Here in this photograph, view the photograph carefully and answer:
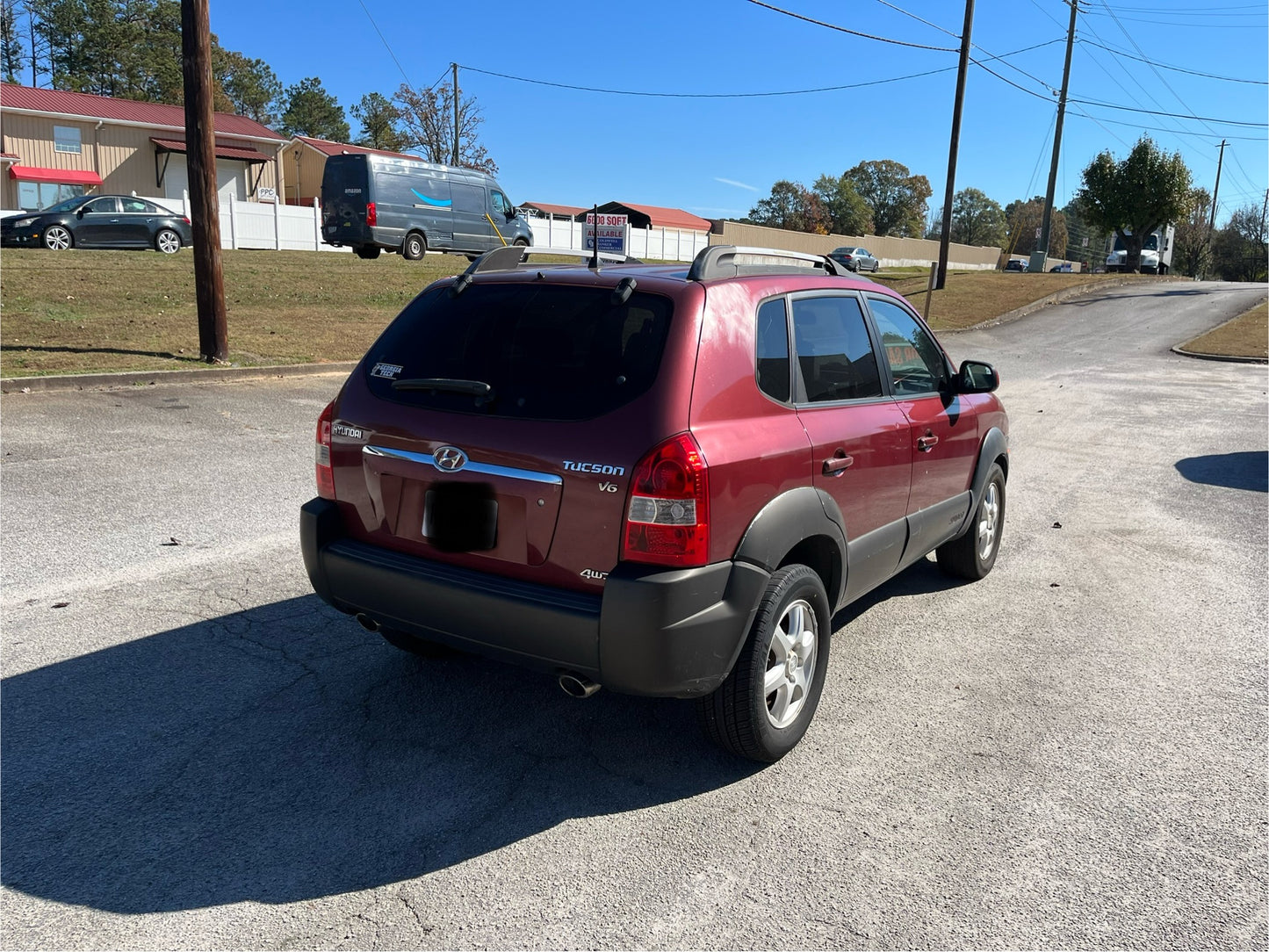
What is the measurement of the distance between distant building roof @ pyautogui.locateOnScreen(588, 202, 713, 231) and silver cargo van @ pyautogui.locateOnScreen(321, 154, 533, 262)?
123 ft

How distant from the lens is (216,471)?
7.75m

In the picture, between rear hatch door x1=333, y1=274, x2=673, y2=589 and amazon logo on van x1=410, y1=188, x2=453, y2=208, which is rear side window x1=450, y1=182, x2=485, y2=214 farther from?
rear hatch door x1=333, y1=274, x2=673, y2=589

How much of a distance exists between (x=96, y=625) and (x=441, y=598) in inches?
90.8

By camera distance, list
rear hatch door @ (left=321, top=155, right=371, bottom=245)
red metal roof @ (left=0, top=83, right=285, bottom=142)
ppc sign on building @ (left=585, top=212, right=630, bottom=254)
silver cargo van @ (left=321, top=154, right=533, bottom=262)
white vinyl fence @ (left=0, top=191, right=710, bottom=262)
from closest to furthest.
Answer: ppc sign on building @ (left=585, top=212, right=630, bottom=254) → rear hatch door @ (left=321, top=155, right=371, bottom=245) → silver cargo van @ (left=321, top=154, right=533, bottom=262) → white vinyl fence @ (left=0, top=191, right=710, bottom=262) → red metal roof @ (left=0, top=83, right=285, bottom=142)

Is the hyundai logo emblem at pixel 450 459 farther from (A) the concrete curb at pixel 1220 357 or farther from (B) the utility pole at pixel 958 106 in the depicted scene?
(B) the utility pole at pixel 958 106

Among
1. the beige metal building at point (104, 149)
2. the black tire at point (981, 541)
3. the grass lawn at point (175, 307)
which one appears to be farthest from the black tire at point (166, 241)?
the black tire at point (981, 541)

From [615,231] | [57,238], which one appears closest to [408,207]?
[57,238]

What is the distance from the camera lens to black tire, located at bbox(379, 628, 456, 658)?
168 inches

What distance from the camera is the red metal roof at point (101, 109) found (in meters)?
38.6

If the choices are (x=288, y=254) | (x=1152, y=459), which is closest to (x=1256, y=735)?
(x=1152, y=459)

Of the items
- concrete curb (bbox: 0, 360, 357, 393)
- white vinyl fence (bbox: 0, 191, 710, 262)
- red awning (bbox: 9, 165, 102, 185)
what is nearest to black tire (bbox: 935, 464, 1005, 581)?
concrete curb (bbox: 0, 360, 357, 393)

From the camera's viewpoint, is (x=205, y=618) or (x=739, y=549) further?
(x=205, y=618)

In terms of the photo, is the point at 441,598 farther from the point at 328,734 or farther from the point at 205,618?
the point at 205,618

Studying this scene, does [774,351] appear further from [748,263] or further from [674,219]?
[674,219]
